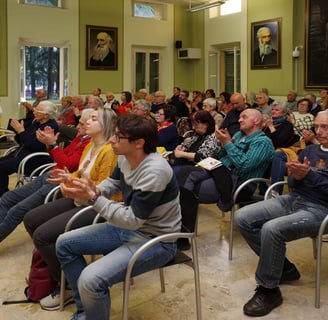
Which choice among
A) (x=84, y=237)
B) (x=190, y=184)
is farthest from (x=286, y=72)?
(x=84, y=237)

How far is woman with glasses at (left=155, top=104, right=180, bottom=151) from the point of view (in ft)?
15.2

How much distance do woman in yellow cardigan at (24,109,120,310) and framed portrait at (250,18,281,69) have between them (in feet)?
27.9

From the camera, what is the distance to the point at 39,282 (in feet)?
8.80

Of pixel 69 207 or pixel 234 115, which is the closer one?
pixel 69 207

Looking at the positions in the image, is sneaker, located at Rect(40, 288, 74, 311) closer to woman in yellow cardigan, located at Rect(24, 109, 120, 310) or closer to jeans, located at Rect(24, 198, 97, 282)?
woman in yellow cardigan, located at Rect(24, 109, 120, 310)

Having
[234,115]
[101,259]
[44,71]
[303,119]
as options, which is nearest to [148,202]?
[101,259]

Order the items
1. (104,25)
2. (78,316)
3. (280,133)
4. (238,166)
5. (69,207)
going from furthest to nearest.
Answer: (104,25), (280,133), (238,166), (69,207), (78,316)

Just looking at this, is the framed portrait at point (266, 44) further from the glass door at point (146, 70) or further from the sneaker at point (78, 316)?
the sneaker at point (78, 316)

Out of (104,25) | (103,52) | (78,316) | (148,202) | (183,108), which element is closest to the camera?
(148,202)

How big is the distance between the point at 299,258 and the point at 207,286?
34.8 inches

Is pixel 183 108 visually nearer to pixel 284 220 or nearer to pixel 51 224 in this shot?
pixel 284 220

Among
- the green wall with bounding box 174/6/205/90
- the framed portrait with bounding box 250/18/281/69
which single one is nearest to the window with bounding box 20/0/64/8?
the green wall with bounding box 174/6/205/90

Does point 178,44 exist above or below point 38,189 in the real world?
above

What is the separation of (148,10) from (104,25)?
164 centimetres
